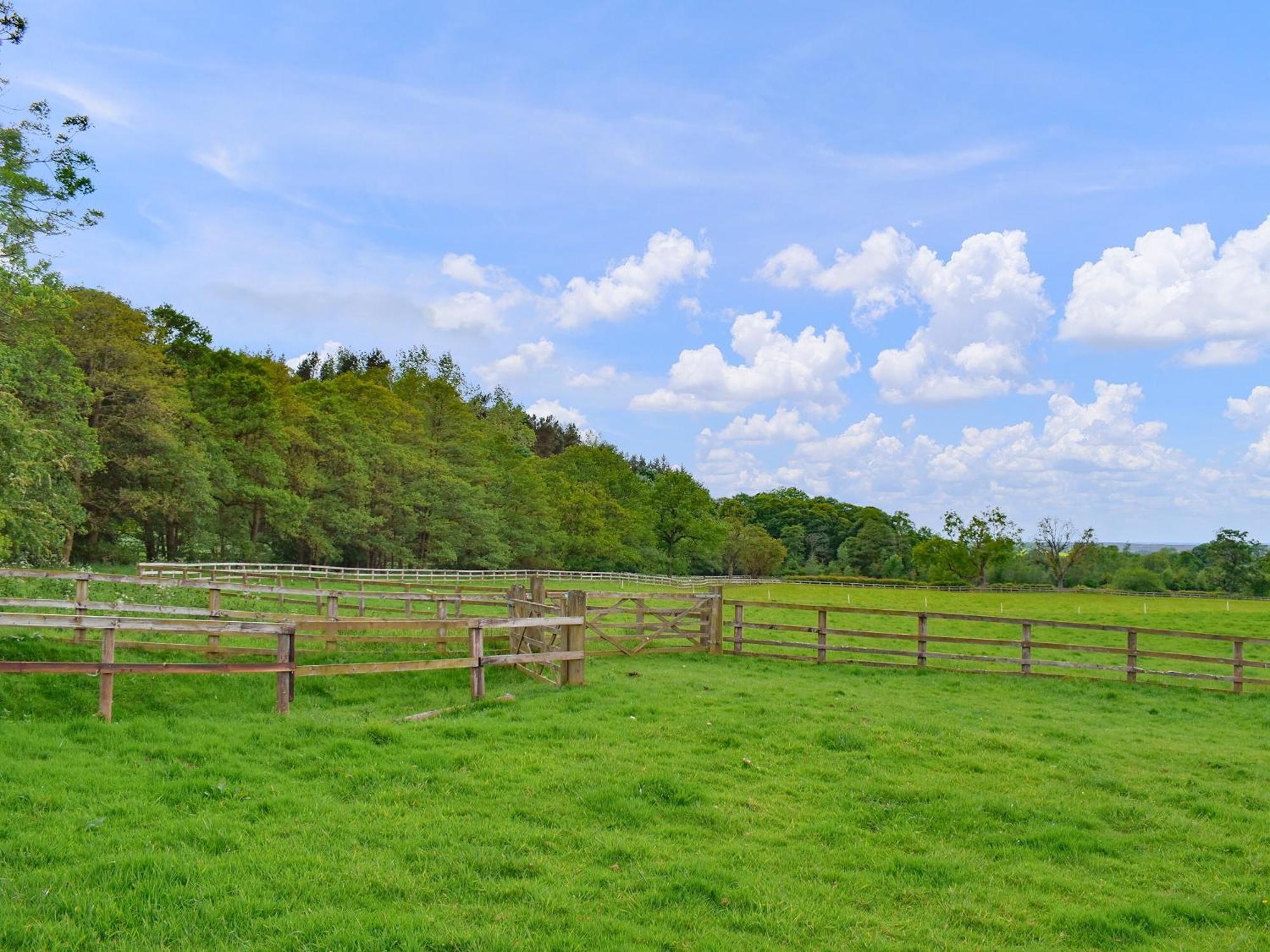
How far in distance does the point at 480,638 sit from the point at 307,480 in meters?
41.2

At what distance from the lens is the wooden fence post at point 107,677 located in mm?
8148

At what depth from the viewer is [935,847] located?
6254 millimetres

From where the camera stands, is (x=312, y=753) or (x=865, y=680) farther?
(x=865, y=680)

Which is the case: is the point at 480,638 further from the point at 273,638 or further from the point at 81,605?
the point at 81,605

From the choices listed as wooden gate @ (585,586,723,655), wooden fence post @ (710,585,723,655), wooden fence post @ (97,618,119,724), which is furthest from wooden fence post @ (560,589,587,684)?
wooden fence post @ (710,585,723,655)

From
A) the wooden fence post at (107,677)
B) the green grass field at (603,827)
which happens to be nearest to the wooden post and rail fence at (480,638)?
the wooden fence post at (107,677)

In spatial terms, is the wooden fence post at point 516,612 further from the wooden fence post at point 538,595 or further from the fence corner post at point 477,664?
the fence corner post at point 477,664

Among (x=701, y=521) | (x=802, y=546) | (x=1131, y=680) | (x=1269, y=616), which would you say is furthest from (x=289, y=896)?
(x=802, y=546)

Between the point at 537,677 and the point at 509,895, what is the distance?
7.30m

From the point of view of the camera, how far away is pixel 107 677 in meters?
8.29

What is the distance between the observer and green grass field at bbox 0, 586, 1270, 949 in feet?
15.5

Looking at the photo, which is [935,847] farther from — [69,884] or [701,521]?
[701,521]

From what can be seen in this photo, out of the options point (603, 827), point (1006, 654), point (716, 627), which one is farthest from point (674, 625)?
point (603, 827)

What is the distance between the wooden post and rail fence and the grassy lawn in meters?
0.70
